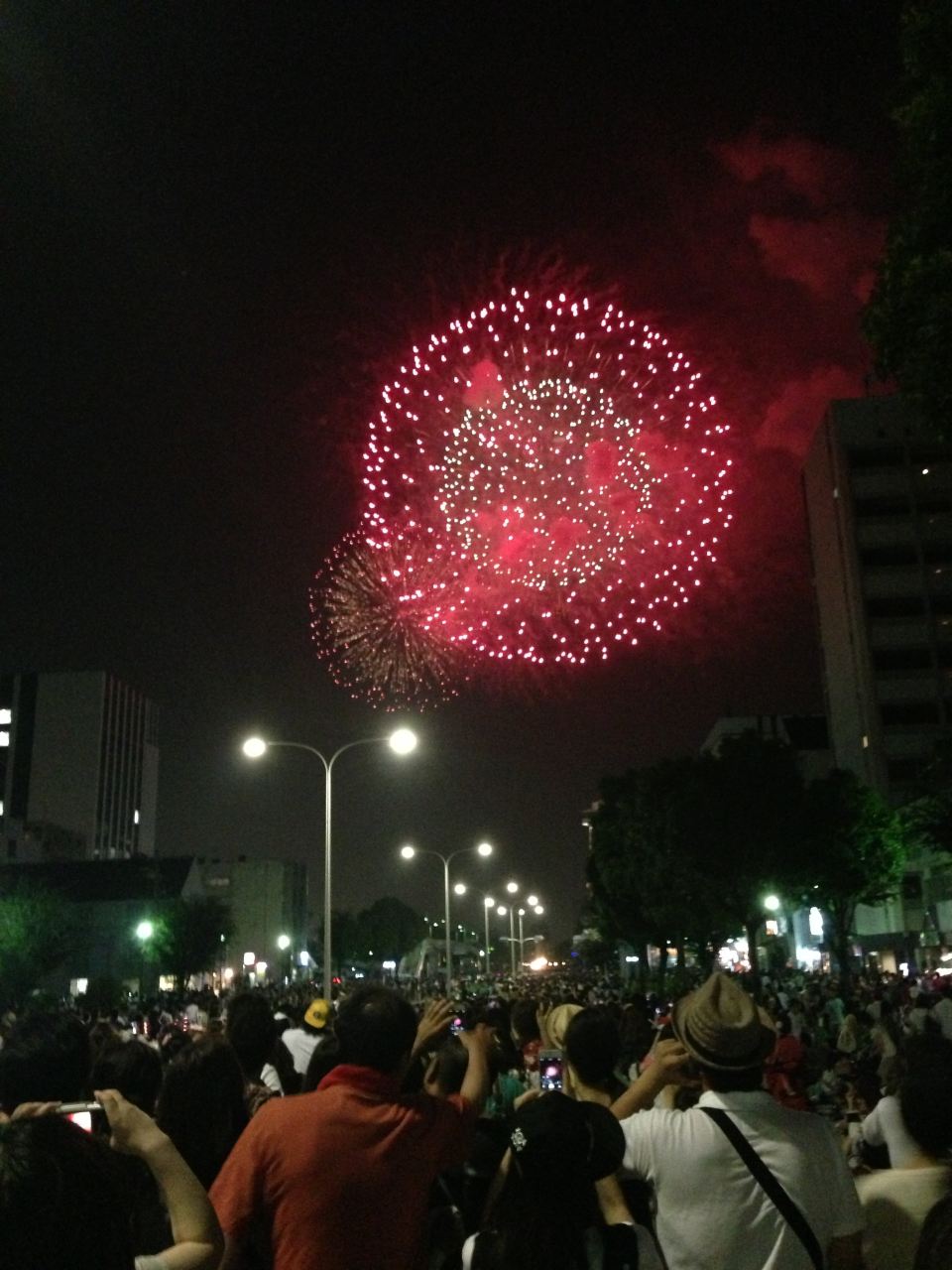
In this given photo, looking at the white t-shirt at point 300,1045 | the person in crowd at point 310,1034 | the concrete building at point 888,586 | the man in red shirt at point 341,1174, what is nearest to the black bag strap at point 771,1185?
the man in red shirt at point 341,1174

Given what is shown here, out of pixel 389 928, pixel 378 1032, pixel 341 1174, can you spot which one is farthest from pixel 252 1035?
pixel 389 928

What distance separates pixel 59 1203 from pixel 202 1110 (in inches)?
126

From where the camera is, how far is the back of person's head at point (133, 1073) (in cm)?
576

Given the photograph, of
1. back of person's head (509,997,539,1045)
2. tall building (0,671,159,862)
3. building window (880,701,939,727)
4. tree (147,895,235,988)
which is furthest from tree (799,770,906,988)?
tall building (0,671,159,862)

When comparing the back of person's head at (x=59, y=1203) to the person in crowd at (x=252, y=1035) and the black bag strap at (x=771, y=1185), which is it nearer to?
the black bag strap at (x=771, y=1185)

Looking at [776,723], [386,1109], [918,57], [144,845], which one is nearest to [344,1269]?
[386,1109]

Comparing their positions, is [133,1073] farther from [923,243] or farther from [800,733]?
[800,733]

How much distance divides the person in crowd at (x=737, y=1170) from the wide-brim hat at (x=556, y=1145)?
48cm

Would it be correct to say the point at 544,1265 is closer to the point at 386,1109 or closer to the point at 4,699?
the point at 386,1109

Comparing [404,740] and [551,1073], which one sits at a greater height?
[404,740]

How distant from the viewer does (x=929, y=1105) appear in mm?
4410

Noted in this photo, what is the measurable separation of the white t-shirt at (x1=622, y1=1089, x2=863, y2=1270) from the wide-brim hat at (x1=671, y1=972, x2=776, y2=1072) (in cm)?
13

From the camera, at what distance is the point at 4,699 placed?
458 feet

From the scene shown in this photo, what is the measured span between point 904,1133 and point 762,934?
309ft
